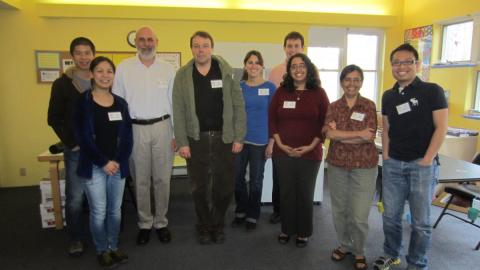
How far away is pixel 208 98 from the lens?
8.46 feet

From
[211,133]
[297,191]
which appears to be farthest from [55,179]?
[297,191]

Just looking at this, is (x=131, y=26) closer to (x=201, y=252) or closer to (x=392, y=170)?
(x=201, y=252)

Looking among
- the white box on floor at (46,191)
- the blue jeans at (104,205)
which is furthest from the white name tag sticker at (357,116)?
the white box on floor at (46,191)

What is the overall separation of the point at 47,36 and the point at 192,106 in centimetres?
311

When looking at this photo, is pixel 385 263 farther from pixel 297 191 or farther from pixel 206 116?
pixel 206 116

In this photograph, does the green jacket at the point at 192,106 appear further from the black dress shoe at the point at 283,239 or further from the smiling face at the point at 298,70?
the black dress shoe at the point at 283,239

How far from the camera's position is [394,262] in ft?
7.80

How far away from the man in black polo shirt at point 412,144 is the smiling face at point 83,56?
2145mm

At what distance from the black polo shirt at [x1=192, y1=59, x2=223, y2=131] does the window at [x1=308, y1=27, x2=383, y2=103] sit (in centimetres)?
295

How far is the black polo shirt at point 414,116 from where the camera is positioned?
201 cm

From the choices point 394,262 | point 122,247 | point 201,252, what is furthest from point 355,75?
point 122,247

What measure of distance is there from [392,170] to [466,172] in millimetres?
1063

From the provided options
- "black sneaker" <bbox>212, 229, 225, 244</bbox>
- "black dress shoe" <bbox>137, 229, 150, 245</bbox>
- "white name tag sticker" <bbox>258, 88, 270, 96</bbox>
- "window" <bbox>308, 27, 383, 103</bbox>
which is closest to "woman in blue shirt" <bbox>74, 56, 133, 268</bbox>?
"black dress shoe" <bbox>137, 229, 150, 245</bbox>

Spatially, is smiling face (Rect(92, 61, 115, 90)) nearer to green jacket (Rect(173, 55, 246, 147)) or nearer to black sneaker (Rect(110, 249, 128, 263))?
green jacket (Rect(173, 55, 246, 147))
